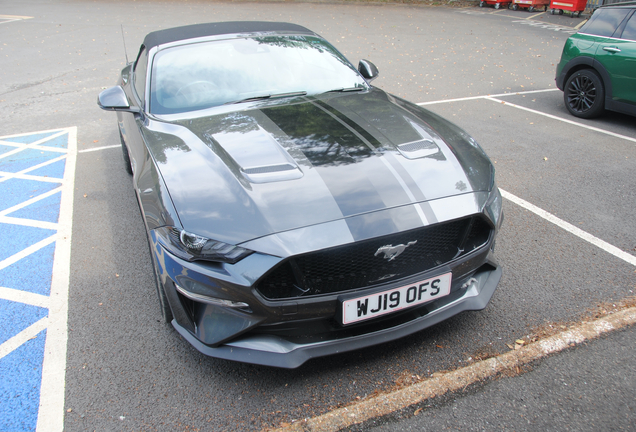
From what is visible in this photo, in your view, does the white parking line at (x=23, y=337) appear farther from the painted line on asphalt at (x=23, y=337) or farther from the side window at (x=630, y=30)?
the side window at (x=630, y=30)

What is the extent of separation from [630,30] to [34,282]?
23.8ft

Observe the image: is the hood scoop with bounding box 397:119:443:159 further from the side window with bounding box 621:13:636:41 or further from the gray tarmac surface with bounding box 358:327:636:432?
the side window with bounding box 621:13:636:41

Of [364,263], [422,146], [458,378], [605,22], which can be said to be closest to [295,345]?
[364,263]

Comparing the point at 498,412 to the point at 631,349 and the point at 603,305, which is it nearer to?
the point at 631,349

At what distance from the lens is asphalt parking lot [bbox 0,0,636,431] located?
2.27 meters

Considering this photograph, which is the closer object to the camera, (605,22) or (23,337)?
(23,337)

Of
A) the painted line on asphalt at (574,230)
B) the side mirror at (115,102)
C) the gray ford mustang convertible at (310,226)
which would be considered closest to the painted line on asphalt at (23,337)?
the gray ford mustang convertible at (310,226)

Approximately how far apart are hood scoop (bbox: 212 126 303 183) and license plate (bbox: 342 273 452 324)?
0.72 metres

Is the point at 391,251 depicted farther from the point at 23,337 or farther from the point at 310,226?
the point at 23,337

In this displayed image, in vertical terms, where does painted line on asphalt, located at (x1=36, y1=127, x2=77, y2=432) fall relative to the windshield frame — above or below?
below

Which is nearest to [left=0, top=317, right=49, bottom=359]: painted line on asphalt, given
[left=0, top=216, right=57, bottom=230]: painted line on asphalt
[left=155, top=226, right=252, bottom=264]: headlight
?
[left=155, top=226, right=252, bottom=264]: headlight

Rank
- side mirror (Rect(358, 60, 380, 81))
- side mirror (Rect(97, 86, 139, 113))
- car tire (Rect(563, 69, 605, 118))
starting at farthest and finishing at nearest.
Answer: car tire (Rect(563, 69, 605, 118)) → side mirror (Rect(358, 60, 380, 81)) → side mirror (Rect(97, 86, 139, 113))

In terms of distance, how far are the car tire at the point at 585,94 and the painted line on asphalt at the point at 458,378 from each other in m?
4.60

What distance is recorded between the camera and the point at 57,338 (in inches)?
106
